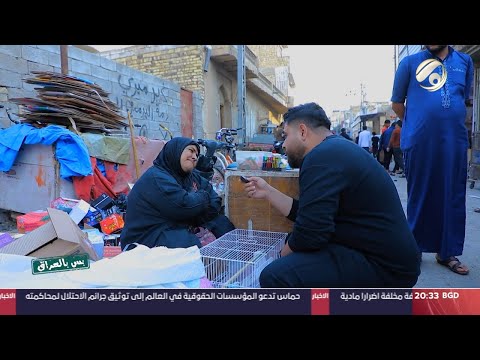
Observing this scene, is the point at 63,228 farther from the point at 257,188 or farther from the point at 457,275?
the point at 457,275

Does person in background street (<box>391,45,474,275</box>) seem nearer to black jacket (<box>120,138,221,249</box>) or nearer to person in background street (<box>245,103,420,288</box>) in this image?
person in background street (<box>245,103,420,288</box>)

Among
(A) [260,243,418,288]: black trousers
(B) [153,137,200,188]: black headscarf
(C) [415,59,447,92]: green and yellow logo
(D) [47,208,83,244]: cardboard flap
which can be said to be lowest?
(A) [260,243,418,288]: black trousers

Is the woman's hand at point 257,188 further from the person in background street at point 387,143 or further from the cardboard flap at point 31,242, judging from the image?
the person in background street at point 387,143

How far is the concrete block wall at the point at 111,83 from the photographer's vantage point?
3975mm

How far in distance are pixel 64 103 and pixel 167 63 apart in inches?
58.0

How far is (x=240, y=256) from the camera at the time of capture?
188 cm

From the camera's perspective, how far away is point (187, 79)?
5.40 m

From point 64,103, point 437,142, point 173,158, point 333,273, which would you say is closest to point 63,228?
point 173,158

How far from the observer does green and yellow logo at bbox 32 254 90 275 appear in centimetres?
151

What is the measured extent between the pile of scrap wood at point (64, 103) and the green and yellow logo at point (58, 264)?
290 centimetres

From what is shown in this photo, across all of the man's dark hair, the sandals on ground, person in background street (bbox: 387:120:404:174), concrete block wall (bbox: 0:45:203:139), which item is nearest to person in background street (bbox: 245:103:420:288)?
the man's dark hair

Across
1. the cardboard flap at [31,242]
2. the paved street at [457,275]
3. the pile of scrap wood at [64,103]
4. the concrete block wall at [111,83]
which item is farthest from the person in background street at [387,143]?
the cardboard flap at [31,242]

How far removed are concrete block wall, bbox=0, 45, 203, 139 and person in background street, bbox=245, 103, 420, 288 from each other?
4.14 metres

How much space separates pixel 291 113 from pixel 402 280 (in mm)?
960
